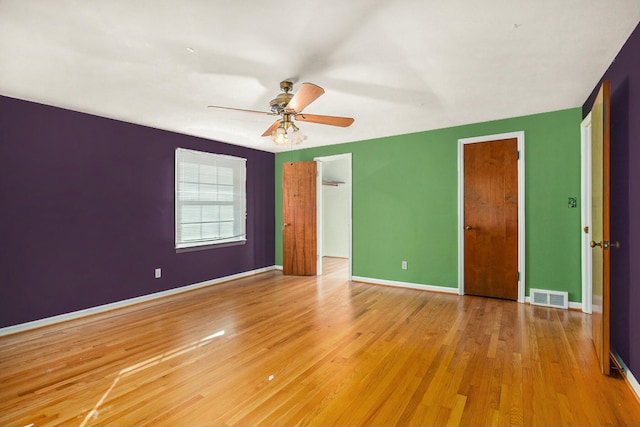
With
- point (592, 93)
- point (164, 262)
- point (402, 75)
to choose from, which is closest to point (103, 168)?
point (164, 262)

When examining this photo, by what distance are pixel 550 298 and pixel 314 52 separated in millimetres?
3873

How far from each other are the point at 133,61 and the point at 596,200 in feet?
12.3

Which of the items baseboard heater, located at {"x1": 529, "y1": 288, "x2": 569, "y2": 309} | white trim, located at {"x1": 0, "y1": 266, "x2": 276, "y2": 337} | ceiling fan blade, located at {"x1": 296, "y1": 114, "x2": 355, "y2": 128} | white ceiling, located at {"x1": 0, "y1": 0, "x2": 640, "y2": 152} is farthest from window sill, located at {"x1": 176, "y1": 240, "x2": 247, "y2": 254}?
baseboard heater, located at {"x1": 529, "y1": 288, "x2": 569, "y2": 309}

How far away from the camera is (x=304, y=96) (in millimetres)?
2414

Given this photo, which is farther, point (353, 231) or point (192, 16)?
point (353, 231)

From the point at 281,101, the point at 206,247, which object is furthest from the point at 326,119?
the point at 206,247

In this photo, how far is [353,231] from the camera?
18.0 feet

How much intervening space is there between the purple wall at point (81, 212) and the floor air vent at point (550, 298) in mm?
4635

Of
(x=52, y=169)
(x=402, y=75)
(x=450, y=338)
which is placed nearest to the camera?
(x=402, y=75)

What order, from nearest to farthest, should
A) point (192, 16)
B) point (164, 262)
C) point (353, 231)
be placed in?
1. point (192, 16)
2. point (164, 262)
3. point (353, 231)

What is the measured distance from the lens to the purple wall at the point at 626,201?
82.3 inches

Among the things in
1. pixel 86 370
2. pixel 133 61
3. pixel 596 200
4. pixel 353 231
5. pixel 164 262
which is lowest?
pixel 86 370

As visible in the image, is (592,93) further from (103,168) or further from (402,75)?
(103,168)

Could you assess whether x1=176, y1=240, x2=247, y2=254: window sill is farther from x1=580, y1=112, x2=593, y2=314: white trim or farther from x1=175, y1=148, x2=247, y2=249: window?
x1=580, y1=112, x2=593, y2=314: white trim
